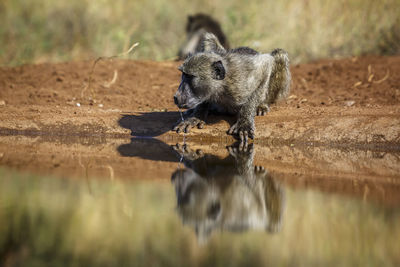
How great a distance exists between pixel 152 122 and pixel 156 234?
391 cm

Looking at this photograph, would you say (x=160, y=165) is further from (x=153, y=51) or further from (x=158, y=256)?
(x=153, y=51)

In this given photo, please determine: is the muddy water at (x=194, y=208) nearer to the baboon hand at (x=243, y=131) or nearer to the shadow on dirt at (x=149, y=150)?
the shadow on dirt at (x=149, y=150)

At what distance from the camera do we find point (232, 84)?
638 cm

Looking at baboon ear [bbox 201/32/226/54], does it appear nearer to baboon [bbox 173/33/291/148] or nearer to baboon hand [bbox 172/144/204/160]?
baboon [bbox 173/33/291/148]

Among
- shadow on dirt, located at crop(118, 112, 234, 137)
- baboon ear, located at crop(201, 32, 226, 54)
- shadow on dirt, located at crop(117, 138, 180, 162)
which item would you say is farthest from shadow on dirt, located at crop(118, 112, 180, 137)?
baboon ear, located at crop(201, 32, 226, 54)

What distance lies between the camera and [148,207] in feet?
11.5

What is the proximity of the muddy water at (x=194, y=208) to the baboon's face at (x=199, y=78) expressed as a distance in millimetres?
659

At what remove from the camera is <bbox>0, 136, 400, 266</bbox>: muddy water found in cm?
274

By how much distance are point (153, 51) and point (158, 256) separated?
9126mm

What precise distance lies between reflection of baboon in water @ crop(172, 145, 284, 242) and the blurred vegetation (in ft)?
21.7

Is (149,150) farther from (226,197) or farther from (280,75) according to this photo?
(280,75)

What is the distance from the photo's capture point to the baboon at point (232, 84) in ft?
19.9

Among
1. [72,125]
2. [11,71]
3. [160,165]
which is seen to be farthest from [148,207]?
[11,71]

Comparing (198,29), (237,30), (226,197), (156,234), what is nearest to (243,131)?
(226,197)
